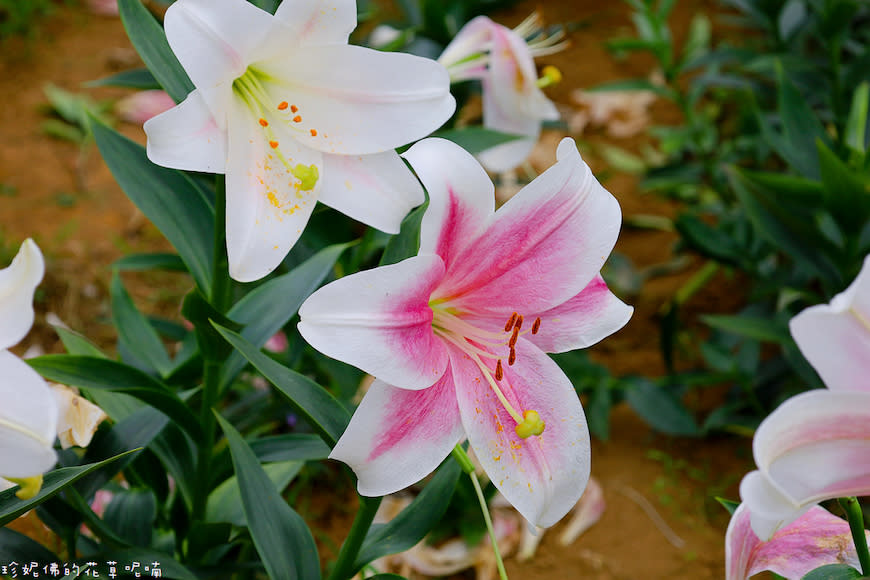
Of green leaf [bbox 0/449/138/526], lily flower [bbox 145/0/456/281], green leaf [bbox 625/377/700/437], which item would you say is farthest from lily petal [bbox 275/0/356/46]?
green leaf [bbox 625/377/700/437]

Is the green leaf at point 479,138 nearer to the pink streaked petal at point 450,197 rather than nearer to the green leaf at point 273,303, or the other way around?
the green leaf at point 273,303

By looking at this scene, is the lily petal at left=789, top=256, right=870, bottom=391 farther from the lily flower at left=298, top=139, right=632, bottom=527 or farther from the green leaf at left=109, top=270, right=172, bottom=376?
the green leaf at left=109, top=270, right=172, bottom=376

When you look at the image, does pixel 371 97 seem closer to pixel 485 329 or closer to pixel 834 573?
pixel 485 329

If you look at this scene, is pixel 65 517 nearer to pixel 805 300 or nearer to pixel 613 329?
pixel 613 329

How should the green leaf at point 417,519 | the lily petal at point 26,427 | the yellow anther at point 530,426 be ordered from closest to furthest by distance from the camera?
1. the lily petal at point 26,427
2. the yellow anther at point 530,426
3. the green leaf at point 417,519

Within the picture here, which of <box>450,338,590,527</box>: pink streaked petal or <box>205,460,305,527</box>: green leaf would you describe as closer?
<box>450,338,590,527</box>: pink streaked petal

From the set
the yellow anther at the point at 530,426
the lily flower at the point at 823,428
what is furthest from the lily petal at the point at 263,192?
the lily flower at the point at 823,428
